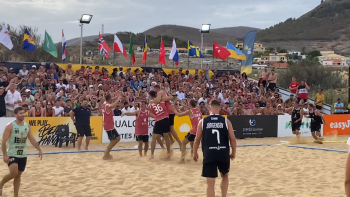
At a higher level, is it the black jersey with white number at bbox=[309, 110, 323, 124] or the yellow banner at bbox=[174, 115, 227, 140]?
the black jersey with white number at bbox=[309, 110, 323, 124]

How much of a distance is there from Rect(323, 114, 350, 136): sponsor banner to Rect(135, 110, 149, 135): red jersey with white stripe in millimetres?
10826

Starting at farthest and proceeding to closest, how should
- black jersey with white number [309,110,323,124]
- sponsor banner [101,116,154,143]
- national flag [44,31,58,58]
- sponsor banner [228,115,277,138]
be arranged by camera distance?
national flag [44,31,58,58] < sponsor banner [228,115,277,138] < black jersey with white number [309,110,323,124] < sponsor banner [101,116,154,143]

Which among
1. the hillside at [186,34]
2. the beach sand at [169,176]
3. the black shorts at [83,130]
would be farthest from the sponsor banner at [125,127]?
the hillside at [186,34]

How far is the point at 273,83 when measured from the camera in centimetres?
2175

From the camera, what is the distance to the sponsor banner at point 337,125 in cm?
1902

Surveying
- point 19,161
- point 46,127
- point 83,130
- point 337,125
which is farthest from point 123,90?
point 19,161

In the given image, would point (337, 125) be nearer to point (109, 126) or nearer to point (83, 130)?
point (83, 130)

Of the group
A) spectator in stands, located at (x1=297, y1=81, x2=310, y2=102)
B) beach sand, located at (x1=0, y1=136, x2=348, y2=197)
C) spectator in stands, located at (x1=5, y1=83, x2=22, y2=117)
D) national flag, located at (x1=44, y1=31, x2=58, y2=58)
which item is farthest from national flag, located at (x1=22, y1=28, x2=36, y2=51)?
spectator in stands, located at (x1=297, y1=81, x2=310, y2=102)

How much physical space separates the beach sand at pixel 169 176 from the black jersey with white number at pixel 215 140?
4.67 ft

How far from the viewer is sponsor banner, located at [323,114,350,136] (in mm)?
19016

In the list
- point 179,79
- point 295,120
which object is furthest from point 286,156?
point 179,79

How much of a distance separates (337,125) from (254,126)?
15.3ft

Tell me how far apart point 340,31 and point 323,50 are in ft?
24.7

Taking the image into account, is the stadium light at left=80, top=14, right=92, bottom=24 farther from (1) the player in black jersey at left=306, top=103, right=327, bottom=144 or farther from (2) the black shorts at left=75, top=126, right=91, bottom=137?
(1) the player in black jersey at left=306, top=103, right=327, bottom=144
